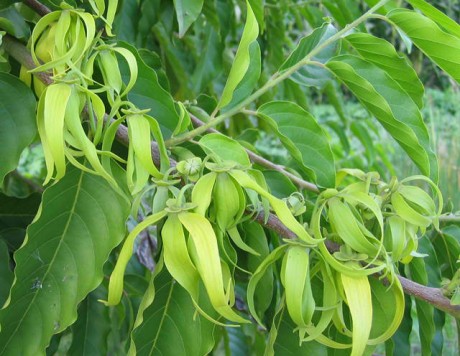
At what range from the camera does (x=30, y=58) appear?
493 mm

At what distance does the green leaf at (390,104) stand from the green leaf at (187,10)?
0.14 metres

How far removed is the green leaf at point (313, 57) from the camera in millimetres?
539

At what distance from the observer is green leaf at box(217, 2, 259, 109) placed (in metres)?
0.46

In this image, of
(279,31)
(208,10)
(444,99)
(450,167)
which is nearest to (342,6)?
(208,10)

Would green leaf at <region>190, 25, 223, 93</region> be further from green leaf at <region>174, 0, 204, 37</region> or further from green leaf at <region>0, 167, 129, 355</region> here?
green leaf at <region>0, 167, 129, 355</region>

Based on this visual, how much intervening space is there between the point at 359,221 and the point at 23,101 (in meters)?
0.26

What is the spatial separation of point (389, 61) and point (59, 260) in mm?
301

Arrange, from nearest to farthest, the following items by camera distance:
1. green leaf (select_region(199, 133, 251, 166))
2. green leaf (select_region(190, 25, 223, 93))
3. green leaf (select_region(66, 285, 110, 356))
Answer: green leaf (select_region(199, 133, 251, 166)) < green leaf (select_region(66, 285, 110, 356)) < green leaf (select_region(190, 25, 223, 93))

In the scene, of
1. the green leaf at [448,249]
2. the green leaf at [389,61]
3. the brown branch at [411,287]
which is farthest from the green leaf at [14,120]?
the green leaf at [448,249]

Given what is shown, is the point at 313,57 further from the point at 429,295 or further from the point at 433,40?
the point at 429,295

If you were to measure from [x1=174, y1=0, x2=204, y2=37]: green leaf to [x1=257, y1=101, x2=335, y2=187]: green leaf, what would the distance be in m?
0.12

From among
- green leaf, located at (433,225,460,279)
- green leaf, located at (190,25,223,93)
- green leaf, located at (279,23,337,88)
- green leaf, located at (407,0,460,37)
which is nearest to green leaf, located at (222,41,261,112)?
green leaf, located at (279,23,337,88)

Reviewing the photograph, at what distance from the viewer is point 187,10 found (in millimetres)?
582

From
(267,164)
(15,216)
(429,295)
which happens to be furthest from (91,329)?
(429,295)
